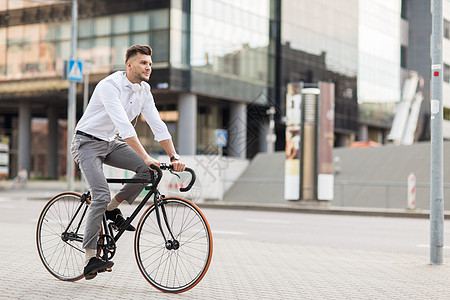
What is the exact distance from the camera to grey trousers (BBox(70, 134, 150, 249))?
4.88m

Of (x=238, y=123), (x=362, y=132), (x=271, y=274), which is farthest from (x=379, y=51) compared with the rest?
(x=271, y=274)

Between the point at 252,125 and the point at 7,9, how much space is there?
2011 centimetres

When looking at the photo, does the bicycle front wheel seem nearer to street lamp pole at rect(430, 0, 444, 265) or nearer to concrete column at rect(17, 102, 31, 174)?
street lamp pole at rect(430, 0, 444, 265)

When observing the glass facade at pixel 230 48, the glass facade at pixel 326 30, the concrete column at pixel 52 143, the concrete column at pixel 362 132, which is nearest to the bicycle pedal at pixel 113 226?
the glass facade at pixel 230 48

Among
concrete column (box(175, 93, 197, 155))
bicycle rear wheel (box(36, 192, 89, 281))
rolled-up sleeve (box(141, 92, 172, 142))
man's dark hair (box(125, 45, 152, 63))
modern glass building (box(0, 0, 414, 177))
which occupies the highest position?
modern glass building (box(0, 0, 414, 177))

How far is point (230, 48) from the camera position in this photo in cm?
4222

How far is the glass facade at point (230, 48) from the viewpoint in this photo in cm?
3991

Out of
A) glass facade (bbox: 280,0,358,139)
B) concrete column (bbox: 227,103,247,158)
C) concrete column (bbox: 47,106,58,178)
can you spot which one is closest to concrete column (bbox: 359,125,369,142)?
glass facade (bbox: 280,0,358,139)

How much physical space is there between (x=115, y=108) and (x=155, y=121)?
15.4 inches

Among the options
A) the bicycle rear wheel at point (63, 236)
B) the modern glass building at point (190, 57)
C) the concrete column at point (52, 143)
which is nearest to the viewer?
the bicycle rear wheel at point (63, 236)

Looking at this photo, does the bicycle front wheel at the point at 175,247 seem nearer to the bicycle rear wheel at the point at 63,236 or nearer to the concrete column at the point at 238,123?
the bicycle rear wheel at the point at 63,236

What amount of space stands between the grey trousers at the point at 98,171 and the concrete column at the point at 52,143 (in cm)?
4696

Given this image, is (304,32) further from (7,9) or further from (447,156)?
(447,156)

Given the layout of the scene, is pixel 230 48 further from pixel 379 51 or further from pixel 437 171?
pixel 437 171
